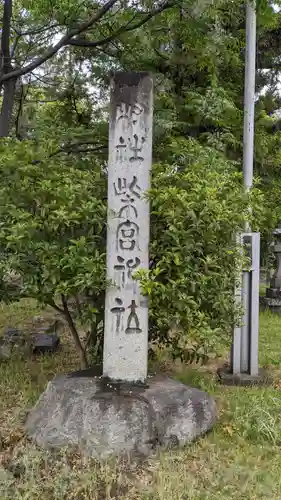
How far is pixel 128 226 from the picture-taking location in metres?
3.80

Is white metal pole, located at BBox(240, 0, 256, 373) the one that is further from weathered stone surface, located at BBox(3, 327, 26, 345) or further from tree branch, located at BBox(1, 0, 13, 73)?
tree branch, located at BBox(1, 0, 13, 73)

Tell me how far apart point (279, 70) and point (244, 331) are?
802 cm

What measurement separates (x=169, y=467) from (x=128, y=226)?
68.2 inches

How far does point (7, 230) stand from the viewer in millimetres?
3988

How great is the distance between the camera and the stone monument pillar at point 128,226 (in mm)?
3764

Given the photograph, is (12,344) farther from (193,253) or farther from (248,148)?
(248,148)

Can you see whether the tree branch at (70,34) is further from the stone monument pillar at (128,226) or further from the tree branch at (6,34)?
the stone monument pillar at (128,226)

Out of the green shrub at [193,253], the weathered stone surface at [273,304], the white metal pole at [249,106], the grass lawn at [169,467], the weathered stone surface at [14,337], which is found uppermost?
the white metal pole at [249,106]

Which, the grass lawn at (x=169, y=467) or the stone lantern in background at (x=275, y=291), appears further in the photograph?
the stone lantern in background at (x=275, y=291)

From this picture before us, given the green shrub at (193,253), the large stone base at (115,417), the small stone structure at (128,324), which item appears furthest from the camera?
the green shrub at (193,253)

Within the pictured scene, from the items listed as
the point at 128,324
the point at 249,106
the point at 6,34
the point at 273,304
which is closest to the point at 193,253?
the point at 128,324

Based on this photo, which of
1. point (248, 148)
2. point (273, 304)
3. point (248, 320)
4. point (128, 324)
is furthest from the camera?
point (273, 304)

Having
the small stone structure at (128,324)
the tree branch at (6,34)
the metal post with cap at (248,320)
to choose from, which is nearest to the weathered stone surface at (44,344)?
the small stone structure at (128,324)

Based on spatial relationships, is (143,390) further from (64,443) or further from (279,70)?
(279,70)
